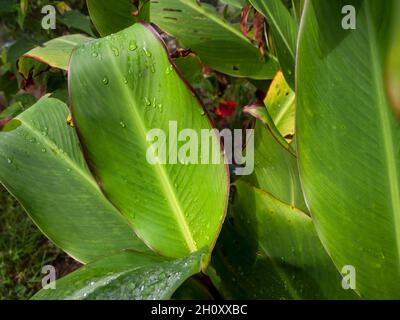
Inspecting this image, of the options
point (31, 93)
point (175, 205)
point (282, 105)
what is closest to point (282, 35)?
point (282, 105)

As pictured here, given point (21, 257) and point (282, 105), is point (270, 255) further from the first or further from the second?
point (21, 257)

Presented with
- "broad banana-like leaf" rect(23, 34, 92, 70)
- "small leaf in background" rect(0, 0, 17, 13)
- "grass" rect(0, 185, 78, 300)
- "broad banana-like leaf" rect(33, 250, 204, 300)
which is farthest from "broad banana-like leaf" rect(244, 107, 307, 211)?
"grass" rect(0, 185, 78, 300)

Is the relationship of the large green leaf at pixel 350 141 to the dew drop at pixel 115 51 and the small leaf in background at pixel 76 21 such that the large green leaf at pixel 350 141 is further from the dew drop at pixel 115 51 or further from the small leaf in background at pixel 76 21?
the small leaf in background at pixel 76 21

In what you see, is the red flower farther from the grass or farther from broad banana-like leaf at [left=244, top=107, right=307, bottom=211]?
broad banana-like leaf at [left=244, top=107, right=307, bottom=211]

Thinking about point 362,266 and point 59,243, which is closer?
point 362,266
